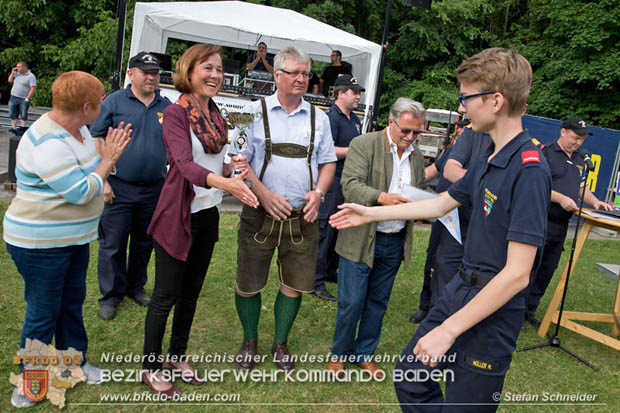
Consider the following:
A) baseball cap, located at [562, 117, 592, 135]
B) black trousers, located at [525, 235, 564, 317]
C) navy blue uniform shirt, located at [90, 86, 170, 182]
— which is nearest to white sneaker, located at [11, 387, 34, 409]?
navy blue uniform shirt, located at [90, 86, 170, 182]

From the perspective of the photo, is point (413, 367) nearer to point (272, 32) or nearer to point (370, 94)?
point (370, 94)

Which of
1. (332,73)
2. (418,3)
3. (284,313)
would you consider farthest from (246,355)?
(418,3)

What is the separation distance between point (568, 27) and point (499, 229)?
18.3 m

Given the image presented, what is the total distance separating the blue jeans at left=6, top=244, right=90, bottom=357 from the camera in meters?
2.65

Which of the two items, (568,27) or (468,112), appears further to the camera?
(568,27)

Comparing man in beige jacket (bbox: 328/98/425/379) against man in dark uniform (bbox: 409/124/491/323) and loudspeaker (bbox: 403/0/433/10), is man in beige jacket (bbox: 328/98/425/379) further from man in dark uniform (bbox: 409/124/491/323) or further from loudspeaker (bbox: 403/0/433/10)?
loudspeaker (bbox: 403/0/433/10)

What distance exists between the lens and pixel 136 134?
13.0 ft

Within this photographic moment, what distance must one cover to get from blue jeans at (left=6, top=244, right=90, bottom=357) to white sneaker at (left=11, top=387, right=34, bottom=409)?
36 cm

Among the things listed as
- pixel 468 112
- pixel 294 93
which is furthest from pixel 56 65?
pixel 468 112

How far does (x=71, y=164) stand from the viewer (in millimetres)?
2549

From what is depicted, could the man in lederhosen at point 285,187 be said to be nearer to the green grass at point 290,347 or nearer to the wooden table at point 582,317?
the green grass at point 290,347

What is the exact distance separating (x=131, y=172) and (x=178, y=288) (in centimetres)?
142

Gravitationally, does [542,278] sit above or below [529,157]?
below

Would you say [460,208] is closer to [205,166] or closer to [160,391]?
[205,166]
